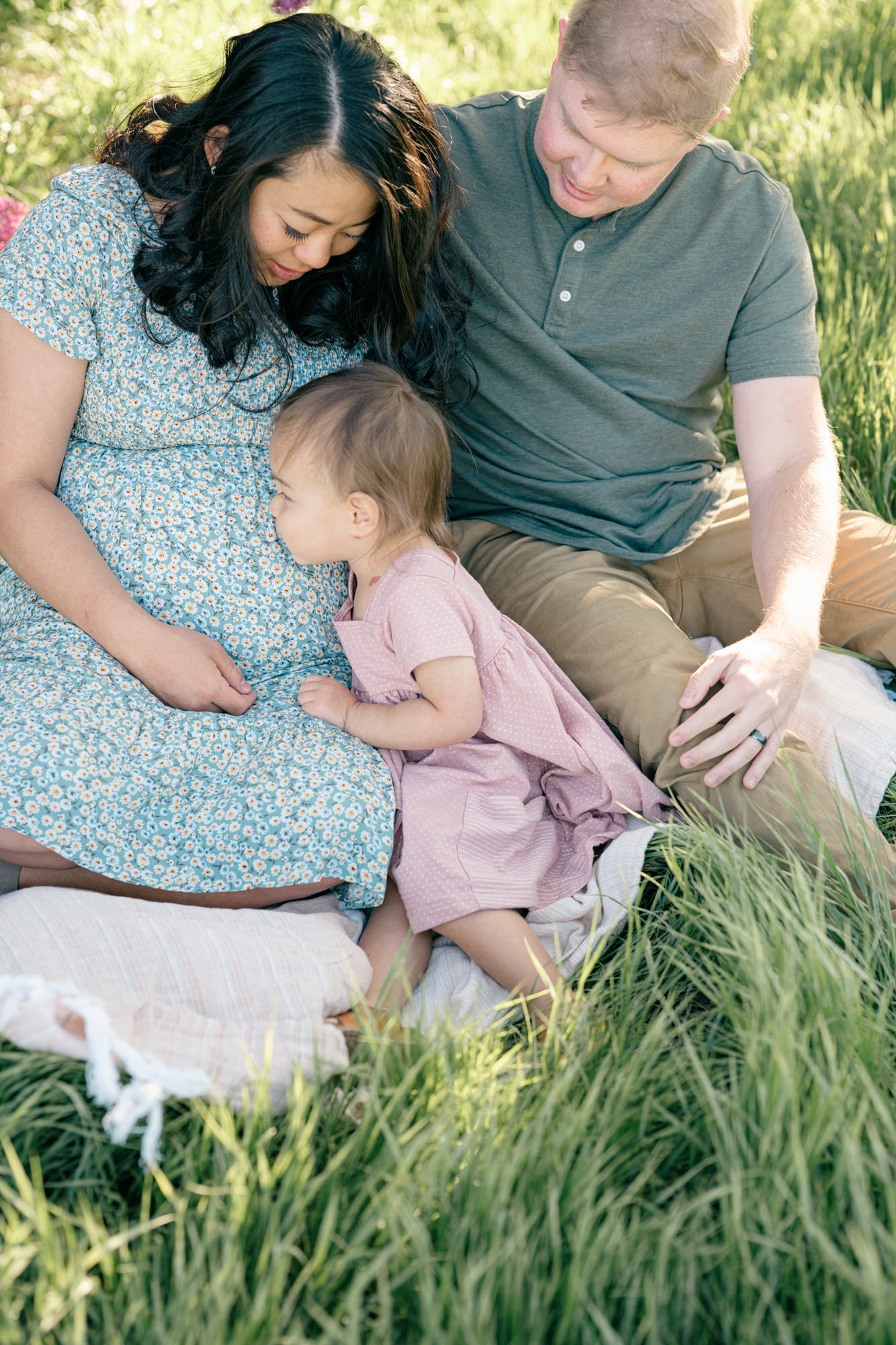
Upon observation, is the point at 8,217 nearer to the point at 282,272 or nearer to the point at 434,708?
the point at 282,272

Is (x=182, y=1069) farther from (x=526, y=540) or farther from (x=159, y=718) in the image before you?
(x=526, y=540)

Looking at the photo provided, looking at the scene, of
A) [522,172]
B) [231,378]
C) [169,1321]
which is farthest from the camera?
[522,172]

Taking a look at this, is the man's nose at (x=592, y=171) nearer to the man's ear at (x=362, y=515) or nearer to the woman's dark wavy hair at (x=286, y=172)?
the woman's dark wavy hair at (x=286, y=172)

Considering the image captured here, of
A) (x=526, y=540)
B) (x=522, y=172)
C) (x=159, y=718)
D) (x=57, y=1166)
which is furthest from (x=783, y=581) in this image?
(x=57, y=1166)

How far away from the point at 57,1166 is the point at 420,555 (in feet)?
3.66

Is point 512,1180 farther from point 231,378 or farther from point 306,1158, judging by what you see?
point 231,378

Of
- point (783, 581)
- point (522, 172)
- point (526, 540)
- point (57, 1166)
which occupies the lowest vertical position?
point (57, 1166)

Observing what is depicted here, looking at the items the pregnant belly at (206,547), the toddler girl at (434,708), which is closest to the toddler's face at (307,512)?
the toddler girl at (434,708)

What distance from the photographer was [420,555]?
1952 millimetres

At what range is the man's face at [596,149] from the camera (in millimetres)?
1995

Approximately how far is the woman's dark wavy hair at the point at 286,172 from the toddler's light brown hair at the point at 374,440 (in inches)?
8.9

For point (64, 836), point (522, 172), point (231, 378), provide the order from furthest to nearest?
point (522, 172)
point (231, 378)
point (64, 836)

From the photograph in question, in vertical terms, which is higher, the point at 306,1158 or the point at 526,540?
the point at 526,540

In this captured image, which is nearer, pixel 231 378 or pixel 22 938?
pixel 22 938
